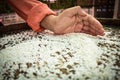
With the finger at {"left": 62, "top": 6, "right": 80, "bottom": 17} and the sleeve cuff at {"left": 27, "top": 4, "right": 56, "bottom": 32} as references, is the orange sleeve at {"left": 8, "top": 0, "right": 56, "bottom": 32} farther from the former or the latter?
the finger at {"left": 62, "top": 6, "right": 80, "bottom": 17}

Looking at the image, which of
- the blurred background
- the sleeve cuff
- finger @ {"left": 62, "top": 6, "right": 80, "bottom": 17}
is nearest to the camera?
finger @ {"left": 62, "top": 6, "right": 80, "bottom": 17}

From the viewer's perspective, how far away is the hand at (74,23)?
1899 mm

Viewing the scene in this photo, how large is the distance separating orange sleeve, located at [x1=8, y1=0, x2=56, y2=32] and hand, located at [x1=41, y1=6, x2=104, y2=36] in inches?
3.1

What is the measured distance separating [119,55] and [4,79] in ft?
3.46

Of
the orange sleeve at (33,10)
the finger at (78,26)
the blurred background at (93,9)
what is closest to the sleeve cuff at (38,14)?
the orange sleeve at (33,10)

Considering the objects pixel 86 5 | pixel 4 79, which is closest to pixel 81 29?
pixel 4 79

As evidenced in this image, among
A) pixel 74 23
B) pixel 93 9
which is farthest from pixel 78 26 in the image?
pixel 93 9

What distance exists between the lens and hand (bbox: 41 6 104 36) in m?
1.90

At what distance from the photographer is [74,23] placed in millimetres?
2066

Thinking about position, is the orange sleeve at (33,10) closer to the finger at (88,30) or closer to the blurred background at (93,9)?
the finger at (88,30)

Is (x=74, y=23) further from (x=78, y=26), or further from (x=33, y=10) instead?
(x=33, y=10)

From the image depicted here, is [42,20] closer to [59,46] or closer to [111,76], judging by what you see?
[59,46]

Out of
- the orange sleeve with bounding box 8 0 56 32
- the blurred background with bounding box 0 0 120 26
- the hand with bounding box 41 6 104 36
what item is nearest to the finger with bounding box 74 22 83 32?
the hand with bounding box 41 6 104 36

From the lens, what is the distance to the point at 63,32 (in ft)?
6.59
